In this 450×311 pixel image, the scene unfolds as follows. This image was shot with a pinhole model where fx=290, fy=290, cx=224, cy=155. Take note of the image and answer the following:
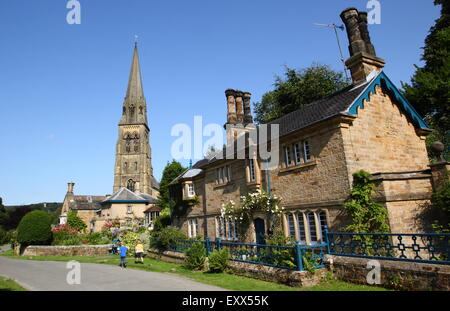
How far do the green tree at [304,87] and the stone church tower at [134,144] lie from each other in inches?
1836

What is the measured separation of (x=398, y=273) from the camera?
28.8 feet

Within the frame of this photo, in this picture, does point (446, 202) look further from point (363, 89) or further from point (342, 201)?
point (363, 89)

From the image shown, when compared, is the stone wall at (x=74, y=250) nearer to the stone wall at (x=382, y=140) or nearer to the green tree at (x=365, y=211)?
the green tree at (x=365, y=211)

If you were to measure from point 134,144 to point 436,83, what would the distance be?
70.5 m

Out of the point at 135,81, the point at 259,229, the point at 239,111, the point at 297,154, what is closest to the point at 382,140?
the point at 297,154

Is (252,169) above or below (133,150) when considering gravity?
below

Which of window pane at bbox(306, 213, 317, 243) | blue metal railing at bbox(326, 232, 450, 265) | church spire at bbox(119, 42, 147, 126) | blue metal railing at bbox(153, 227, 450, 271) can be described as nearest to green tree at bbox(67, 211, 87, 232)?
church spire at bbox(119, 42, 147, 126)

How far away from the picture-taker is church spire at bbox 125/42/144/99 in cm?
8306

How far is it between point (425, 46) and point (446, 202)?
824 inches

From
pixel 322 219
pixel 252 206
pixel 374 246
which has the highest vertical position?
pixel 252 206

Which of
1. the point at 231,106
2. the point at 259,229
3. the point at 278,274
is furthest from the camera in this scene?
the point at 231,106

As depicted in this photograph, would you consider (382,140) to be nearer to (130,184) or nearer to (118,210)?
(118,210)

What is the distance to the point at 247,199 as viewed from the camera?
53.8 feet
